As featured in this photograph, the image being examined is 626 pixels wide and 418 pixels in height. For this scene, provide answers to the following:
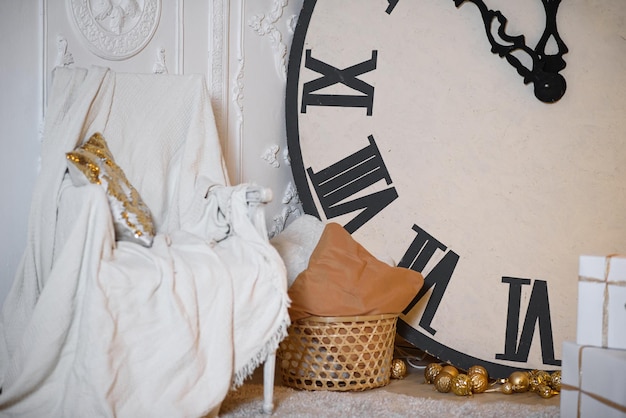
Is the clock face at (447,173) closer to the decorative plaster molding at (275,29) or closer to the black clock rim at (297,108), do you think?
the black clock rim at (297,108)

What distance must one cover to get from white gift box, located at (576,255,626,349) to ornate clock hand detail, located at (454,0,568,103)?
1177 mm

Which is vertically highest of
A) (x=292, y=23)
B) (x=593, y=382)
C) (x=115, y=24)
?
(x=292, y=23)

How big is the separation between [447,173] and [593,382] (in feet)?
4.05

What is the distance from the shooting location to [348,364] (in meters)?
2.35

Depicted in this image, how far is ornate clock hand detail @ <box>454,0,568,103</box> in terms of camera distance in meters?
2.73

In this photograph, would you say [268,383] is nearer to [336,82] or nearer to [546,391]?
[546,391]

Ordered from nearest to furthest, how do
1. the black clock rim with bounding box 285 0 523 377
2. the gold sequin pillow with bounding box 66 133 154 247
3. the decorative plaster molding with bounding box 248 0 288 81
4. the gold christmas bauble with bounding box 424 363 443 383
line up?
the gold sequin pillow with bounding box 66 133 154 247
the gold christmas bauble with bounding box 424 363 443 383
the black clock rim with bounding box 285 0 523 377
the decorative plaster molding with bounding box 248 0 288 81

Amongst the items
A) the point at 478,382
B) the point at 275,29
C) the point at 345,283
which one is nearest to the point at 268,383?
the point at 345,283

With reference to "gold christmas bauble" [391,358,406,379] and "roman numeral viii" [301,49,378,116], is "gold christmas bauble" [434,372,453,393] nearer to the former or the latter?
"gold christmas bauble" [391,358,406,379]

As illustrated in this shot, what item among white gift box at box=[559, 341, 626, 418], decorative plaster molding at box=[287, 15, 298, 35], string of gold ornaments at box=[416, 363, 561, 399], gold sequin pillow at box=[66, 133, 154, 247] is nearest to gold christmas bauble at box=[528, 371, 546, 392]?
string of gold ornaments at box=[416, 363, 561, 399]

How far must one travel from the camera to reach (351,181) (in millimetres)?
2789

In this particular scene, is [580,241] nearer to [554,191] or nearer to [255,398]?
[554,191]

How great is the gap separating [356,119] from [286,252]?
648mm

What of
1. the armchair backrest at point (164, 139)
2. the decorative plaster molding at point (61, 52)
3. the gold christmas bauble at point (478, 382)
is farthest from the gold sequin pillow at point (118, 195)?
the gold christmas bauble at point (478, 382)
